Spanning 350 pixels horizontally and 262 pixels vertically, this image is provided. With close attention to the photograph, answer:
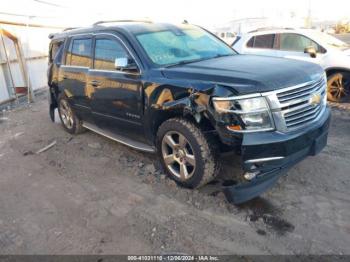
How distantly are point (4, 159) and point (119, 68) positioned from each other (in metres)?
2.91

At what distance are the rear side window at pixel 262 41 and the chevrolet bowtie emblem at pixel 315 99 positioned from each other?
192 inches

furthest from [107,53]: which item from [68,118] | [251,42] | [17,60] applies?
[17,60]

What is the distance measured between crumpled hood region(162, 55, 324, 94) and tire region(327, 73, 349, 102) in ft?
13.1

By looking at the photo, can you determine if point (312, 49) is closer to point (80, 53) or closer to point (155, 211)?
point (80, 53)

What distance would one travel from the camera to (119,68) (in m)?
4.33

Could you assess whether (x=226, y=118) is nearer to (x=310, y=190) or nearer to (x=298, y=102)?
(x=298, y=102)

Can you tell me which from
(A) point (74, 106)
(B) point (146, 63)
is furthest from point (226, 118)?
(A) point (74, 106)

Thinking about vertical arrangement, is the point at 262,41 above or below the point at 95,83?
above

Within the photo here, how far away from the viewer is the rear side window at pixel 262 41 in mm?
8227

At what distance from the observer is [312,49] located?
731 centimetres

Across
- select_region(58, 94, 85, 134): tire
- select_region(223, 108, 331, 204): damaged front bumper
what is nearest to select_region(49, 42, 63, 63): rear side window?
select_region(58, 94, 85, 134): tire

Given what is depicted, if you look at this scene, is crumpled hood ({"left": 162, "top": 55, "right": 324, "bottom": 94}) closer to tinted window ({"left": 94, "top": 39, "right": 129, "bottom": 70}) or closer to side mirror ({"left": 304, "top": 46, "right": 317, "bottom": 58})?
tinted window ({"left": 94, "top": 39, "right": 129, "bottom": 70})

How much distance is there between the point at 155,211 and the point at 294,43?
599 cm

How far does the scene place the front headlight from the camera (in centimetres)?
318
